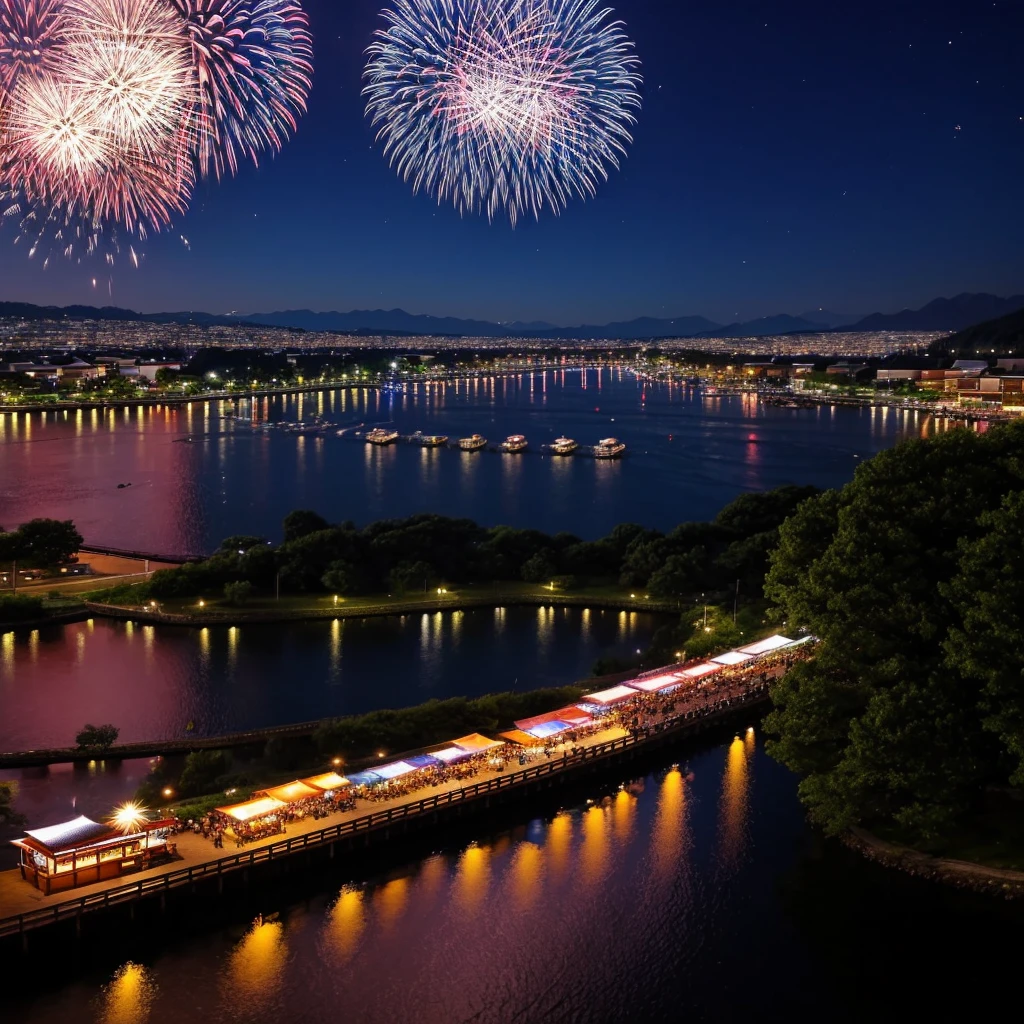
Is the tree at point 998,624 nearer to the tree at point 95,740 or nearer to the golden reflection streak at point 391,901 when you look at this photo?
the golden reflection streak at point 391,901

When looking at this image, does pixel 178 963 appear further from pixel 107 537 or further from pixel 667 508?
pixel 667 508

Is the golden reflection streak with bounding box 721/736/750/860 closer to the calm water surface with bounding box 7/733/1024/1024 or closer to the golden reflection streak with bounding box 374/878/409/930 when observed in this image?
the calm water surface with bounding box 7/733/1024/1024

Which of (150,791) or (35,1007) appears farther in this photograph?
(150,791)

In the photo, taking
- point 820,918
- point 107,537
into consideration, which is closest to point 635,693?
point 820,918

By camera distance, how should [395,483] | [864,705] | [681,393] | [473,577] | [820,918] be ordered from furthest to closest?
1. [681,393]
2. [395,483]
3. [473,577]
4. [864,705]
5. [820,918]

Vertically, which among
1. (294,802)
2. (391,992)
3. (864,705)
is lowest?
(391,992)

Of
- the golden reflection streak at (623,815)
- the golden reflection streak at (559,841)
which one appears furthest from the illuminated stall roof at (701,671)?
the golden reflection streak at (559,841)

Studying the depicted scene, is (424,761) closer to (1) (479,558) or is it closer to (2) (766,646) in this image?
(2) (766,646)

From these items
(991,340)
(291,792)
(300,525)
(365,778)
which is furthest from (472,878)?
(991,340)
